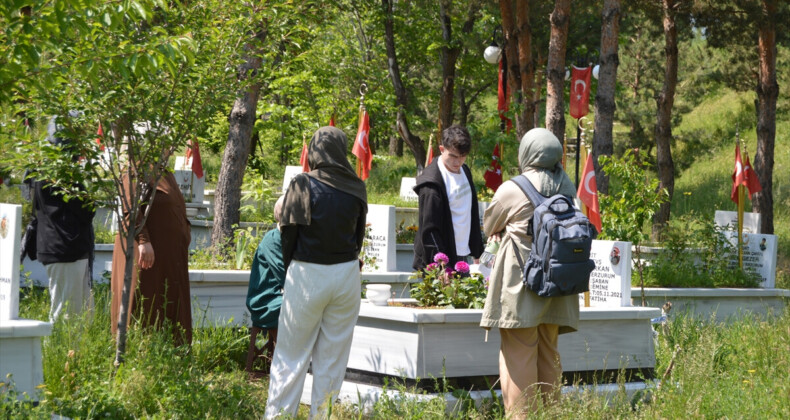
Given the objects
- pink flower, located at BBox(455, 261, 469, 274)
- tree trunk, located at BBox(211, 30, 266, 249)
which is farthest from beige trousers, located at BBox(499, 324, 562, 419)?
tree trunk, located at BBox(211, 30, 266, 249)

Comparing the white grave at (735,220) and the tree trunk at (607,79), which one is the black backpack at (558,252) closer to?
the tree trunk at (607,79)

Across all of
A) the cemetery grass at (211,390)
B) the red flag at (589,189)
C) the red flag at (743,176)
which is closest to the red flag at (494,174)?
the red flag at (743,176)

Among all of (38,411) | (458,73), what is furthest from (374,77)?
Result: (38,411)

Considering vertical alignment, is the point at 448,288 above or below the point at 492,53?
below

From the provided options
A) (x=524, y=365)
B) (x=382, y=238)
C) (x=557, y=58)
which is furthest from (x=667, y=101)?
(x=524, y=365)

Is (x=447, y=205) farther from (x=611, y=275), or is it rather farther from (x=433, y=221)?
(x=611, y=275)

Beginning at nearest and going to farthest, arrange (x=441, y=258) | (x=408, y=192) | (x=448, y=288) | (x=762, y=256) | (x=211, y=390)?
(x=211, y=390), (x=448, y=288), (x=441, y=258), (x=762, y=256), (x=408, y=192)

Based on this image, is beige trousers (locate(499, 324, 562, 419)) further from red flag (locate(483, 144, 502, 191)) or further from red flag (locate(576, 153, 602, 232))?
red flag (locate(483, 144, 502, 191))

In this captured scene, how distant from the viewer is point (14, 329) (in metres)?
5.04

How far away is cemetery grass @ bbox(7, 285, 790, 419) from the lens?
17.7ft

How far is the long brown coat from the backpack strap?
2.63 metres

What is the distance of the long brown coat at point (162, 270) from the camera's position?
22.0 ft

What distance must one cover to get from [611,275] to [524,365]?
2.56 m

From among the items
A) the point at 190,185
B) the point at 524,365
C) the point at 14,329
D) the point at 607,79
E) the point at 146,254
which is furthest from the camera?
the point at 190,185
